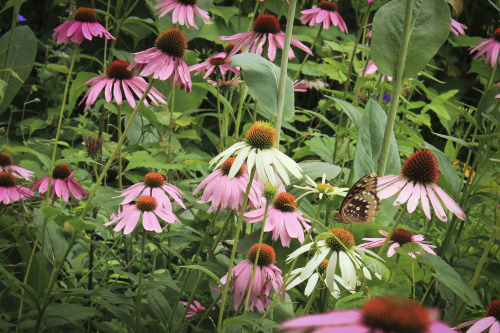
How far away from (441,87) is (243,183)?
240 centimetres

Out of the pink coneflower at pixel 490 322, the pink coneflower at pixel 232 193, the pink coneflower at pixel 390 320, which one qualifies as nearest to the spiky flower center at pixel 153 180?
the pink coneflower at pixel 232 193

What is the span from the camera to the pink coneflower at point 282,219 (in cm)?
82

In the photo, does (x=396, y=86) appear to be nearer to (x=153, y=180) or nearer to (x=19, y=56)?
(x=153, y=180)

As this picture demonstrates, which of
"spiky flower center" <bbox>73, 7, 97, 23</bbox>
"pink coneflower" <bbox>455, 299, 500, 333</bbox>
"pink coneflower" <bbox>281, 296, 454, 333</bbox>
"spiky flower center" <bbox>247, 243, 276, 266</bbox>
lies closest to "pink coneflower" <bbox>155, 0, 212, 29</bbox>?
"spiky flower center" <bbox>73, 7, 97, 23</bbox>

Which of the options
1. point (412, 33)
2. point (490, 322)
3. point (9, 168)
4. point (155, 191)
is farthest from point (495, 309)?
point (9, 168)

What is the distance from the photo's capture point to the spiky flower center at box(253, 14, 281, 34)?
3.45 ft

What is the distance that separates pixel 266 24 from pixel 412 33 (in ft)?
1.02

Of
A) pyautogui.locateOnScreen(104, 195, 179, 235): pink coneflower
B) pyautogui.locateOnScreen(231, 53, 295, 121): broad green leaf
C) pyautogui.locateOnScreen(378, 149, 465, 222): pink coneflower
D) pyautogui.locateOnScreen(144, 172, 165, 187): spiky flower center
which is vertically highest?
pyautogui.locateOnScreen(231, 53, 295, 121): broad green leaf

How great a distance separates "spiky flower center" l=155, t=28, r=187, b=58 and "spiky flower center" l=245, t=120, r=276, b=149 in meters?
0.30

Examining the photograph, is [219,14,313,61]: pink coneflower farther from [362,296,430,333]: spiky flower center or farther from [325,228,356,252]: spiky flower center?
[362,296,430,333]: spiky flower center

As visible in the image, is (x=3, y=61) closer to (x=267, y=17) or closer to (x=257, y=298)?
A: (x=267, y=17)

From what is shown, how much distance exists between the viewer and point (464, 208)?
1083mm

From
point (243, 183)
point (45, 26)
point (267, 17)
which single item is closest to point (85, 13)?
point (267, 17)

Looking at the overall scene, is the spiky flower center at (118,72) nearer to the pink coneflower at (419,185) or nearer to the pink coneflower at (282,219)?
the pink coneflower at (282,219)
